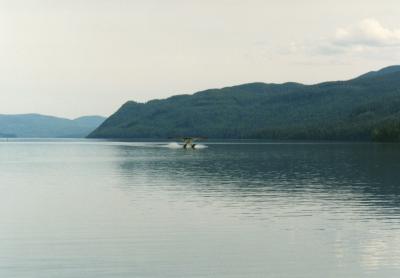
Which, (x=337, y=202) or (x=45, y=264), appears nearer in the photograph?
(x=45, y=264)

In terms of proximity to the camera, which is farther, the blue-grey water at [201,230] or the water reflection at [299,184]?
the water reflection at [299,184]

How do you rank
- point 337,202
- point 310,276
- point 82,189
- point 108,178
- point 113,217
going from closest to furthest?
1. point 310,276
2. point 113,217
3. point 337,202
4. point 82,189
5. point 108,178

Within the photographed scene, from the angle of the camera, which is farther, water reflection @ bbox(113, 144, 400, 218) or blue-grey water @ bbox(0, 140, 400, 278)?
water reflection @ bbox(113, 144, 400, 218)

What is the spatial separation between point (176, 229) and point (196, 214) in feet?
24.1

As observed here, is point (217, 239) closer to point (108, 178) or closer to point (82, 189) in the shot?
point (82, 189)

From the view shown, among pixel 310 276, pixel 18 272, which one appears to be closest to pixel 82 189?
pixel 18 272

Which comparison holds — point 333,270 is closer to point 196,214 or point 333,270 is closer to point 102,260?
point 102,260

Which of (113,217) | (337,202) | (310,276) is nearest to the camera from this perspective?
(310,276)

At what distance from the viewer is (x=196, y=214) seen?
4944 cm

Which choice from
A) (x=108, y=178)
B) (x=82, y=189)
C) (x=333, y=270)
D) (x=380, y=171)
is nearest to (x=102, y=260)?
(x=333, y=270)

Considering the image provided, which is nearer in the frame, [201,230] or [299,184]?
[201,230]

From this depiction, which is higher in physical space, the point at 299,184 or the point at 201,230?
the point at 299,184

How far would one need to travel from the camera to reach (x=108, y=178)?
9150 cm

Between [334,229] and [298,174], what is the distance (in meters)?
53.7
